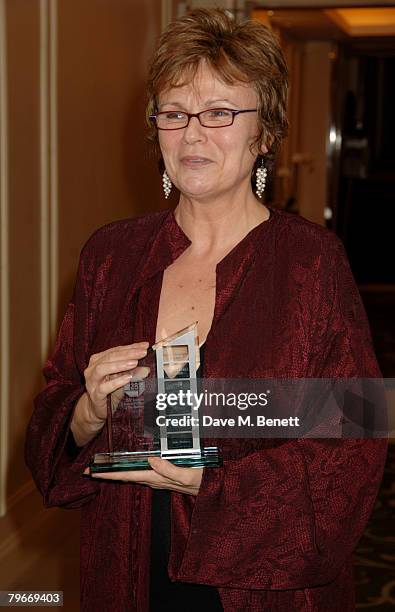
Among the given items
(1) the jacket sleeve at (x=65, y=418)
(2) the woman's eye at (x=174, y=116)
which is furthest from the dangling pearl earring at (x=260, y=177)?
(1) the jacket sleeve at (x=65, y=418)

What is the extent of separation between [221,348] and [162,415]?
0.18m

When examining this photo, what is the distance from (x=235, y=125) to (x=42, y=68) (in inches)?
105

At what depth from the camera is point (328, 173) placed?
39.5 feet

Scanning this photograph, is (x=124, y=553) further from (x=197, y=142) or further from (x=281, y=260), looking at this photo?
(x=197, y=142)

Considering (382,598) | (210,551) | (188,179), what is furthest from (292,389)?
(382,598)

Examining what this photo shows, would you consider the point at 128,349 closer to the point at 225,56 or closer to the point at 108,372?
the point at 108,372

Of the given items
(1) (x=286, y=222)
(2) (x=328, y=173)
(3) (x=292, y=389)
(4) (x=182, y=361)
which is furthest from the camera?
(2) (x=328, y=173)

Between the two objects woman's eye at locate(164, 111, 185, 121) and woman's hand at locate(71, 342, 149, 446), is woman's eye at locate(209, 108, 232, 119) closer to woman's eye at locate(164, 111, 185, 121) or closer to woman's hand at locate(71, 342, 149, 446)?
woman's eye at locate(164, 111, 185, 121)

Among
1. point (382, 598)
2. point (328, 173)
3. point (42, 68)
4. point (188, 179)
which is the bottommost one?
point (382, 598)

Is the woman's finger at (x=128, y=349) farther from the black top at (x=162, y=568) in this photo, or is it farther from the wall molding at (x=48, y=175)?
the wall molding at (x=48, y=175)

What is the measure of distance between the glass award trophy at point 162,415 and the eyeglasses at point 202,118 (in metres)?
0.41

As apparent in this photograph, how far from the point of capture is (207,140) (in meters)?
1.77

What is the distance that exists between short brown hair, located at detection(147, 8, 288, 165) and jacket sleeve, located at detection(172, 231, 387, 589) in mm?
478

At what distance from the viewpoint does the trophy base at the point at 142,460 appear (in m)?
1.57
